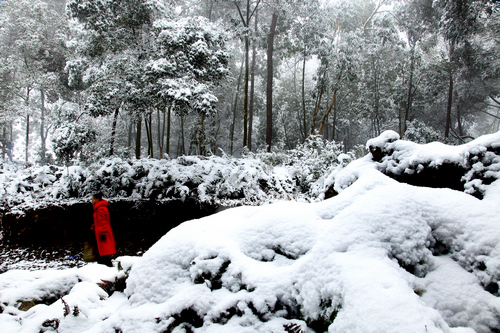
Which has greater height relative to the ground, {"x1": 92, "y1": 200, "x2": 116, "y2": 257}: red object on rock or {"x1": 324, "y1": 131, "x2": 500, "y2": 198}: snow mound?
{"x1": 324, "y1": 131, "x2": 500, "y2": 198}: snow mound

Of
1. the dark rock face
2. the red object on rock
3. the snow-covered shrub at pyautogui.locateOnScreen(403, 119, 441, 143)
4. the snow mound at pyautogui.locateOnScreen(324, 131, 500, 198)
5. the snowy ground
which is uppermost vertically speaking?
the snow-covered shrub at pyautogui.locateOnScreen(403, 119, 441, 143)

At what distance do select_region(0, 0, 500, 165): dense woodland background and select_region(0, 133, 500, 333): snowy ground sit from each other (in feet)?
24.9

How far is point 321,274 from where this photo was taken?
152 centimetres

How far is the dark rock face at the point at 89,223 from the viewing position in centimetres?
682

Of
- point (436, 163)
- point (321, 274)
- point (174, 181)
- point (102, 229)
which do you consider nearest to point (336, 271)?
point (321, 274)

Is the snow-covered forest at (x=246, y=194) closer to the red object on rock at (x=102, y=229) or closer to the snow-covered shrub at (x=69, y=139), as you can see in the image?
the snow-covered shrub at (x=69, y=139)

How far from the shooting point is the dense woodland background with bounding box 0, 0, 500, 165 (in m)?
10.4

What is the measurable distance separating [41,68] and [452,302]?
27.1m

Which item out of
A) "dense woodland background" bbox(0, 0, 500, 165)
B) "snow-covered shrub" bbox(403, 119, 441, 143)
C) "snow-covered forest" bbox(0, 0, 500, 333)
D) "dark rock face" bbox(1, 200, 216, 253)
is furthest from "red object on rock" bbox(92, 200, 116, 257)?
"snow-covered shrub" bbox(403, 119, 441, 143)

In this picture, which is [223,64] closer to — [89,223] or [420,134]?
[89,223]

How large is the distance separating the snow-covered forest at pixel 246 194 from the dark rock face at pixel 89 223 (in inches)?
3.4

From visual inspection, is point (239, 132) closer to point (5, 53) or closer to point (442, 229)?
point (5, 53)

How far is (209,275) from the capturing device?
175 cm

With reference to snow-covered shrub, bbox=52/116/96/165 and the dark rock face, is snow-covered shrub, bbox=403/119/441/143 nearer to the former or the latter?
the dark rock face
